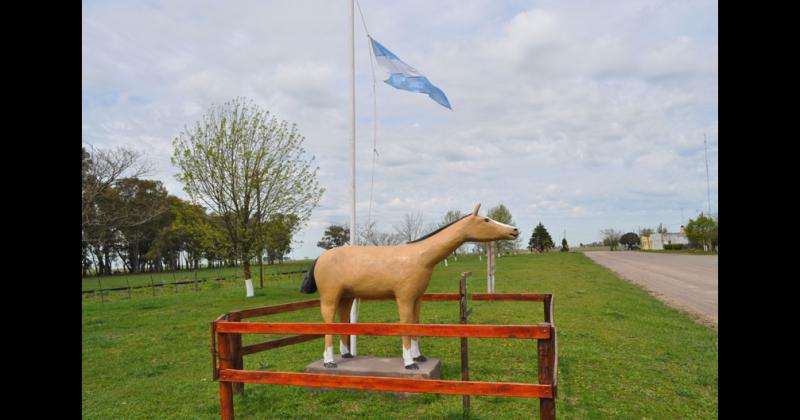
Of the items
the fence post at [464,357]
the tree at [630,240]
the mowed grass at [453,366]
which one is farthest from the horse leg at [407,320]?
the tree at [630,240]

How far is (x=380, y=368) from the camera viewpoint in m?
5.57

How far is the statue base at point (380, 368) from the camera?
5.28 metres

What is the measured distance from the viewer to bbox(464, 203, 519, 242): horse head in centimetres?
534

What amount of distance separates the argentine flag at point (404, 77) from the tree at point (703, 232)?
59331mm

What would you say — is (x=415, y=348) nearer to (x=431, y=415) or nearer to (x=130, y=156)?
(x=431, y=415)

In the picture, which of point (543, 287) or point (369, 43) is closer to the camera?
point (369, 43)

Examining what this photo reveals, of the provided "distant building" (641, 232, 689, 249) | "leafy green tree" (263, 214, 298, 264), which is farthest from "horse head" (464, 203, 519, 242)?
"distant building" (641, 232, 689, 249)

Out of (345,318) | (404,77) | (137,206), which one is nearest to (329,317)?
(345,318)

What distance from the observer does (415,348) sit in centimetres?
581

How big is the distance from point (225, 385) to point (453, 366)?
3.61 m
